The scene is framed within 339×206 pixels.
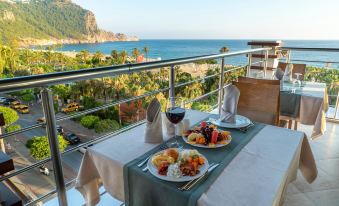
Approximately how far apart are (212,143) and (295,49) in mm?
2935

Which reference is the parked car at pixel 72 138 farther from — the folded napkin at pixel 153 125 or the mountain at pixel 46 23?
the folded napkin at pixel 153 125

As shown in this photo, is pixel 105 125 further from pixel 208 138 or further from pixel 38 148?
pixel 208 138

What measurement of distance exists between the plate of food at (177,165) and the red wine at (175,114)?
0.18m

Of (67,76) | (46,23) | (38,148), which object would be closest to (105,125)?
(38,148)

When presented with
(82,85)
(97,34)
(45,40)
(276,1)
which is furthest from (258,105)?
(97,34)

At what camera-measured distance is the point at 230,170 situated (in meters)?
0.78

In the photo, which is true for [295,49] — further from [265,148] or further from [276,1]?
[276,1]

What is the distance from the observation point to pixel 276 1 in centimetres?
1827

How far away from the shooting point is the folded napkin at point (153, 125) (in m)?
0.99

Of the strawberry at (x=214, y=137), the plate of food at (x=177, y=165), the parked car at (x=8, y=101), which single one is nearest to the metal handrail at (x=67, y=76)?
the plate of food at (x=177, y=165)

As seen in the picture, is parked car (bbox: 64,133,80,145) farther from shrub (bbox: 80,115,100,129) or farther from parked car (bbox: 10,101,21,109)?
parked car (bbox: 10,101,21,109)

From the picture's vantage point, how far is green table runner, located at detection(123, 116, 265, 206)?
657 millimetres

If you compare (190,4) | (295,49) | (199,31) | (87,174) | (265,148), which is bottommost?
(87,174)

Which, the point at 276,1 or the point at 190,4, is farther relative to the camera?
the point at 190,4
